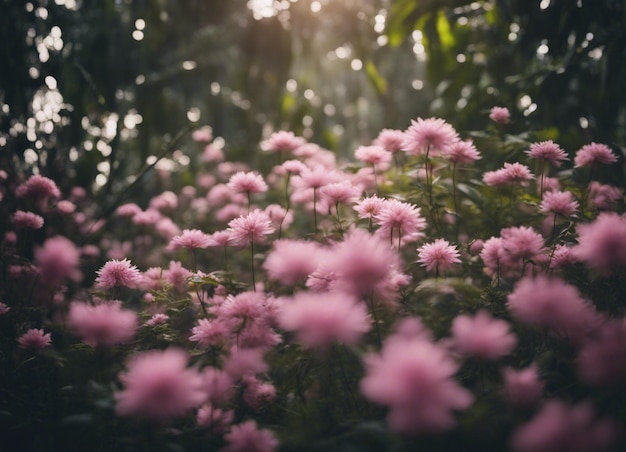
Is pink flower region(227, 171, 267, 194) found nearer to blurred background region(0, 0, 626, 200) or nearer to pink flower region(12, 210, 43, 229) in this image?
pink flower region(12, 210, 43, 229)

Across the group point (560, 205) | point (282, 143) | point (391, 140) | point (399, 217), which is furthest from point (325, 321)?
point (282, 143)

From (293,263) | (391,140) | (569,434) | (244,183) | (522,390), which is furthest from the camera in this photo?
(391,140)

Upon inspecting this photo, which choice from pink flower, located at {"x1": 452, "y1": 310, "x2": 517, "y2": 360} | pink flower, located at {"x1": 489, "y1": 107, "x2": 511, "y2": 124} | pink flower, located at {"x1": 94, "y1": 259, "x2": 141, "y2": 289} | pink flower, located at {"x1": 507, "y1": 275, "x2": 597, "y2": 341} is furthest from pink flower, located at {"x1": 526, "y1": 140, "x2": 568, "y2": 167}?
pink flower, located at {"x1": 94, "y1": 259, "x2": 141, "y2": 289}

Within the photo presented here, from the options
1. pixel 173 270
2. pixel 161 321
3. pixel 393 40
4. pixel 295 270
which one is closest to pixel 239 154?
pixel 393 40

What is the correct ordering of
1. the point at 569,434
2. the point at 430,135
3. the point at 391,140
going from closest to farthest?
the point at 569,434
the point at 430,135
the point at 391,140

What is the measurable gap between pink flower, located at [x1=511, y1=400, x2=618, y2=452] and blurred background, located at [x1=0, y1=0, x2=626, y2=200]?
1178 mm

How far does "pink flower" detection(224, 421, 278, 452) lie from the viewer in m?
0.69

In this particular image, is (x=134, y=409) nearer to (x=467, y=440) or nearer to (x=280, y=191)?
(x=467, y=440)

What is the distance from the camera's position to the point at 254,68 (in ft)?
9.47

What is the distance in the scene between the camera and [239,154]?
2.87 metres

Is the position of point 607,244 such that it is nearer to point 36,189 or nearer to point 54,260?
point 54,260

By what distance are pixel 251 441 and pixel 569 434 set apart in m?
0.46

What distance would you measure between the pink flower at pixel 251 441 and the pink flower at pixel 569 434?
0.38m

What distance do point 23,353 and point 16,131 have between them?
Answer: 1367mm
